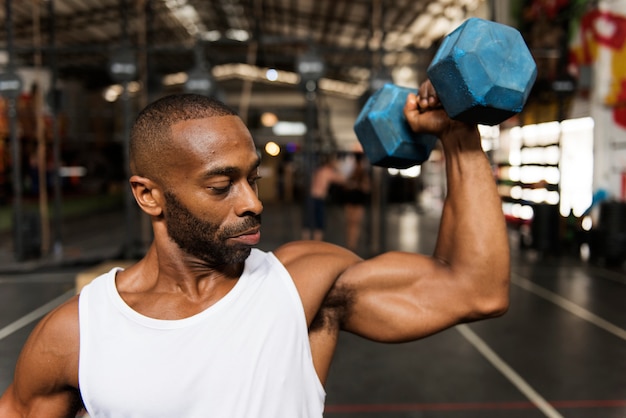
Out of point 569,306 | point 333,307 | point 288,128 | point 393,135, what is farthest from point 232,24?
point 333,307

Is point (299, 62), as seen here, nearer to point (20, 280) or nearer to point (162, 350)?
point (20, 280)

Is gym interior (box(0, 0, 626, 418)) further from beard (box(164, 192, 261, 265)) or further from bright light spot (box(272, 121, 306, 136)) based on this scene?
beard (box(164, 192, 261, 265))

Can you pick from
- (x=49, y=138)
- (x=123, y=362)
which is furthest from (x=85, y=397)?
(x=49, y=138)

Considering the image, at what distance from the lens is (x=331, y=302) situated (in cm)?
Answer: 113

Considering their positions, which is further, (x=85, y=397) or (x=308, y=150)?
(x=308, y=150)

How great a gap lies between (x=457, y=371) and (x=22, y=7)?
941cm

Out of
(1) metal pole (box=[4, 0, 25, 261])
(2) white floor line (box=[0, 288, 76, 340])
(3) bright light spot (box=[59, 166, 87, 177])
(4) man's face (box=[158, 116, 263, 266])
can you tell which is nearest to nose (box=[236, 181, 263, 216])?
(4) man's face (box=[158, 116, 263, 266])

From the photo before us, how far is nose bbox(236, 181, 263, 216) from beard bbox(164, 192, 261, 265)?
0.01 m

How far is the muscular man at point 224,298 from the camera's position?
0.97 metres

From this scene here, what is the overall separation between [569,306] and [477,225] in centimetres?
392

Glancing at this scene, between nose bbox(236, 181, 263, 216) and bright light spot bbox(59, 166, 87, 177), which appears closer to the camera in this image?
nose bbox(236, 181, 263, 216)

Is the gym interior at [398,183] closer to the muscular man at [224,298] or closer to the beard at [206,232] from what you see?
the muscular man at [224,298]

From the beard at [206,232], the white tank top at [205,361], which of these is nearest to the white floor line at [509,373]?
the white tank top at [205,361]

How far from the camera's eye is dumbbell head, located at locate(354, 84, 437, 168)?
1146mm
